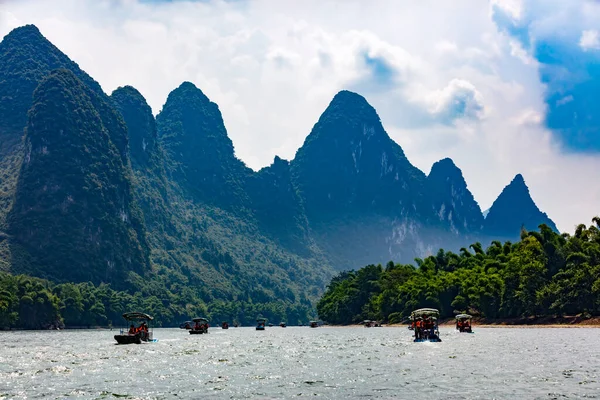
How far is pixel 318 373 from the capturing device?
52.8 metres

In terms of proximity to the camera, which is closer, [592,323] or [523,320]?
[592,323]

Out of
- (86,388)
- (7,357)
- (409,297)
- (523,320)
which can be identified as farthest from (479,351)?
(409,297)

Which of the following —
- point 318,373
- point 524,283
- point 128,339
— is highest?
point 524,283

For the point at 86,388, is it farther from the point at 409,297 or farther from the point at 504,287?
the point at 409,297

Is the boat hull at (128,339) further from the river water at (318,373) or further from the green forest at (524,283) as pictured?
the green forest at (524,283)

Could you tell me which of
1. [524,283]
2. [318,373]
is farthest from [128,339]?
[524,283]

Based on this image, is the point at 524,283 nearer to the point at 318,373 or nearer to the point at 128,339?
the point at 128,339

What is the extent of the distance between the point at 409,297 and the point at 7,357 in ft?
389

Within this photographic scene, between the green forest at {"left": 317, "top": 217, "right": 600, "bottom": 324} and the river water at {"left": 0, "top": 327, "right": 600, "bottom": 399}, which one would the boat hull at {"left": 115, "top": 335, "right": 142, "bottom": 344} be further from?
the green forest at {"left": 317, "top": 217, "right": 600, "bottom": 324}

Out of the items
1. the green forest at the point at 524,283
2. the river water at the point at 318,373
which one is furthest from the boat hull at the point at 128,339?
the green forest at the point at 524,283

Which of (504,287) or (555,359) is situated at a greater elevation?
(504,287)

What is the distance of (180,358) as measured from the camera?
70.1 metres

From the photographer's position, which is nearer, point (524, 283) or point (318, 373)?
point (318, 373)

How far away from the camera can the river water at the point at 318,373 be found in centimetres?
4141
